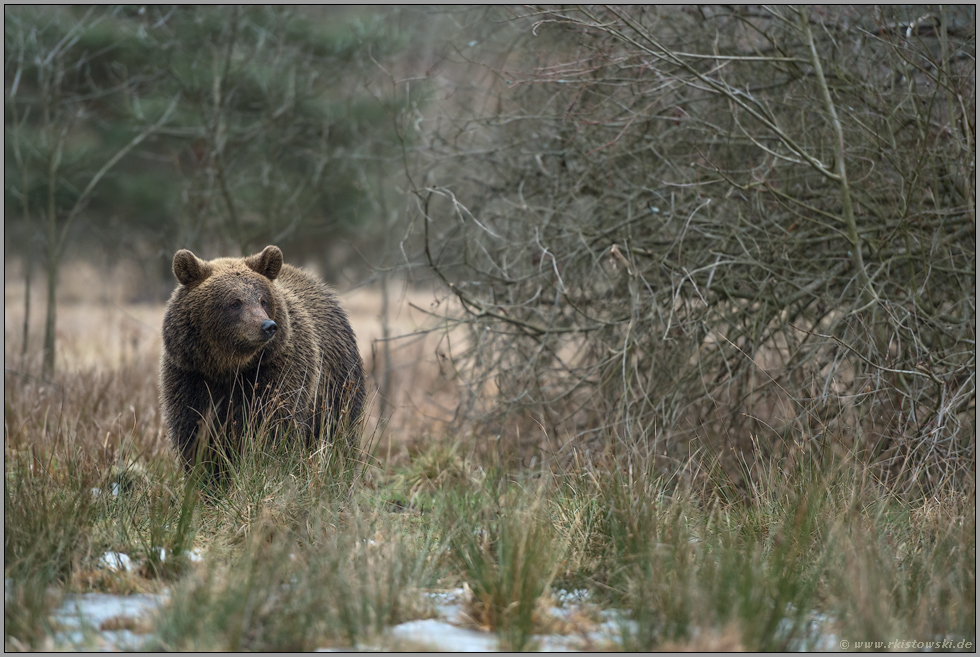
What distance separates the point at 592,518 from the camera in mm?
4020

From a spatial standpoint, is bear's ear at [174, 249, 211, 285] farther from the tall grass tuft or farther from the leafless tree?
the leafless tree

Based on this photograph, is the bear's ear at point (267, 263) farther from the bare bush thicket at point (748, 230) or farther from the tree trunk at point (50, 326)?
the tree trunk at point (50, 326)

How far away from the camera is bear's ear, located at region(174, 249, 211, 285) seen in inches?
191

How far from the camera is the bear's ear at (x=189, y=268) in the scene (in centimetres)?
486

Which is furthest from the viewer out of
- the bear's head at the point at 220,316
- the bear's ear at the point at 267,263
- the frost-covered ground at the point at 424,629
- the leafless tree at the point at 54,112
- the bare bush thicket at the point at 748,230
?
the leafless tree at the point at 54,112

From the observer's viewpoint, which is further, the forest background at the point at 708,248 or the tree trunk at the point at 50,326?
the tree trunk at the point at 50,326

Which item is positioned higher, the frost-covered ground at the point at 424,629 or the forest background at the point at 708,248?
the forest background at the point at 708,248

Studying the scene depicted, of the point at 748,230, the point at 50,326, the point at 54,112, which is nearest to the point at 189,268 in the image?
the point at 748,230

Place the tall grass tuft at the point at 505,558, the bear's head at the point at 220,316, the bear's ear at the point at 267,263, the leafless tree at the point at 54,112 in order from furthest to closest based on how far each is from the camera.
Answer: the leafless tree at the point at 54,112
the bear's ear at the point at 267,263
the bear's head at the point at 220,316
the tall grass tuft at the point at 505,558

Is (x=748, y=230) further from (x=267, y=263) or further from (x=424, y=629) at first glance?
(x=424, y=629)

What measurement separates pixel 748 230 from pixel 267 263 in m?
3.68

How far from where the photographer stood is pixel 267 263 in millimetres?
5180

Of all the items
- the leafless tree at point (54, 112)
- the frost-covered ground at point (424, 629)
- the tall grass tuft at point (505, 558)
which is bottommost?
the frost-covered ground at point (424, 629)

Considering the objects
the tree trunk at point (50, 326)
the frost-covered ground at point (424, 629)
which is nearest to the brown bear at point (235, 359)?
the frost-covered ground at point (424, 629)
